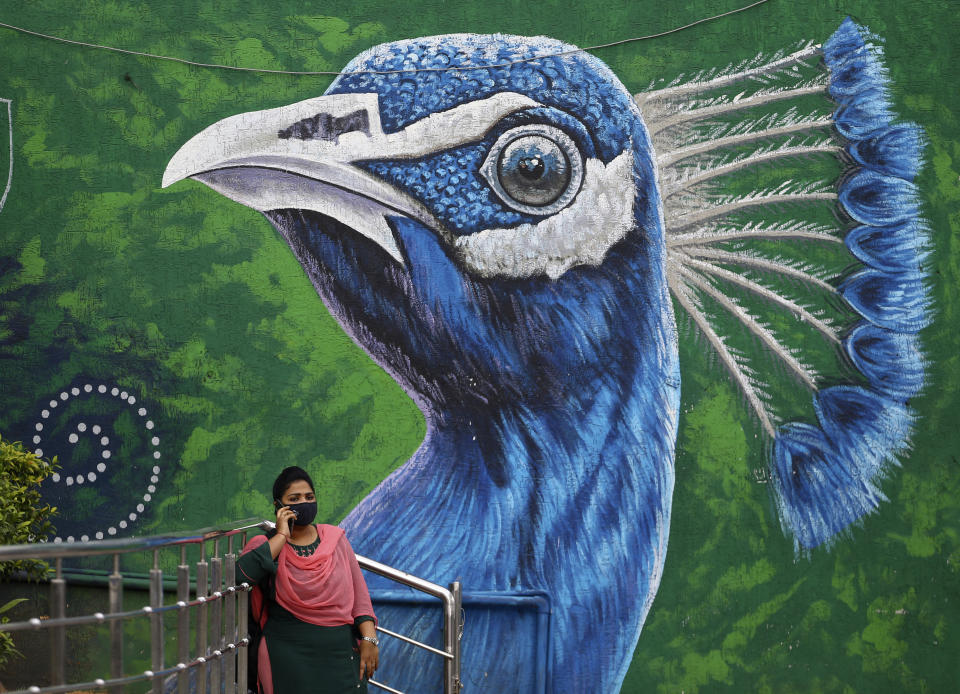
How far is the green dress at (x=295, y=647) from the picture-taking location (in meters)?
4.14

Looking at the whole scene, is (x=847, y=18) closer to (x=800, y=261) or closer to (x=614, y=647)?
(x=800, y=261)

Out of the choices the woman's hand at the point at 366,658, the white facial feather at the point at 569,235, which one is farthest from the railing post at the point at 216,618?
the white facial feather at the point at 569,235

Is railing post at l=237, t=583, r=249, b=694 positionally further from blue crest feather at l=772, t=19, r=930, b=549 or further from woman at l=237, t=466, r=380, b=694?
blue crest feather at l=772, t=19, r=930, b=549

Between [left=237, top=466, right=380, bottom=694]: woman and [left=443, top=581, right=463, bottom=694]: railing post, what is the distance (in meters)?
0.77

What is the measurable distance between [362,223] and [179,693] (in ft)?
9.88

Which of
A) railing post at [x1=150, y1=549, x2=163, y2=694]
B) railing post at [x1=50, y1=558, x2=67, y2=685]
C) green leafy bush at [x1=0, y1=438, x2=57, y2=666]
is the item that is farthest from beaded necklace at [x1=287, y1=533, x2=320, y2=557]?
green leafy bush at [x1=0, y1=438, x2=57, y2=666]

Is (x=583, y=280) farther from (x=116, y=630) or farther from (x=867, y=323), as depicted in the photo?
(x=116, y=630)

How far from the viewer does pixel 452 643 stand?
16.6 ft

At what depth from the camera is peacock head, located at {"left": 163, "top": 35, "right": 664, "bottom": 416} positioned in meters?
5.83

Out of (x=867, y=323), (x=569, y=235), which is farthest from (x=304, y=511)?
(x=867, y=323)

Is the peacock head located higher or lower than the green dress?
higher

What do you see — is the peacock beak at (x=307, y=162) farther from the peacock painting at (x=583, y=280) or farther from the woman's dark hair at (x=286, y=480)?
the woman's dark hair at (x=286, y=480)

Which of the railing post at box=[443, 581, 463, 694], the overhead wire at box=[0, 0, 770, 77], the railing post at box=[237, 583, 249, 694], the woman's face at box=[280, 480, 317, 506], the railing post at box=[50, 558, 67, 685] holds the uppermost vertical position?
the overhead wire at box=[0, 0, 770, 77]

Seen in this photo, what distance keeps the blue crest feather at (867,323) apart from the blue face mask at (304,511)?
2.87 metres
